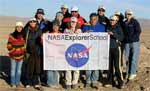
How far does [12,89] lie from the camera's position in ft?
52.3

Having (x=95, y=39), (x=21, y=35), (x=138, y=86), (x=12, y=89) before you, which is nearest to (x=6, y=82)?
(x=12, y=89)

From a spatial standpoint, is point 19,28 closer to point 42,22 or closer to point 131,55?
point 42,22

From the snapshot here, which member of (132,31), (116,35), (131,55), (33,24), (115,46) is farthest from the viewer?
(131,55)

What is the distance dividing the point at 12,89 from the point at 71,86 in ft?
6.03

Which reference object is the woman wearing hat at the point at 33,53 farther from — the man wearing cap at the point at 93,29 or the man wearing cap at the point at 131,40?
the man wearing cap at the point at 131,40

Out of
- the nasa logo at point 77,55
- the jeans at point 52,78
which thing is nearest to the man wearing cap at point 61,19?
the nasa logo at point 77,55

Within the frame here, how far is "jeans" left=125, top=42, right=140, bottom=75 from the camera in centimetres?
1634

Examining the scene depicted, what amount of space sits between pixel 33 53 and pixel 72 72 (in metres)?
1.42

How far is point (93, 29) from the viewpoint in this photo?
16.1 metres

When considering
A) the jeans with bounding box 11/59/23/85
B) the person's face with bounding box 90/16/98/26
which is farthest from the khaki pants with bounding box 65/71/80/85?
the person's face with bounding box 90/16/98/26

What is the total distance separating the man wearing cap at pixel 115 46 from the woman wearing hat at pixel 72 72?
102 cm

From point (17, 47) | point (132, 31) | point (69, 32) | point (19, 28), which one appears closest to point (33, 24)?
point (19, 28)

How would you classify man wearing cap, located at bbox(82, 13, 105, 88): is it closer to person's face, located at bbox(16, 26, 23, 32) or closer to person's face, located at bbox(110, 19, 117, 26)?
person's face, located at bbox(110, 19, 117, 26)

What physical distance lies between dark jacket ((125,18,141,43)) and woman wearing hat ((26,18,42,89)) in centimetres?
275
